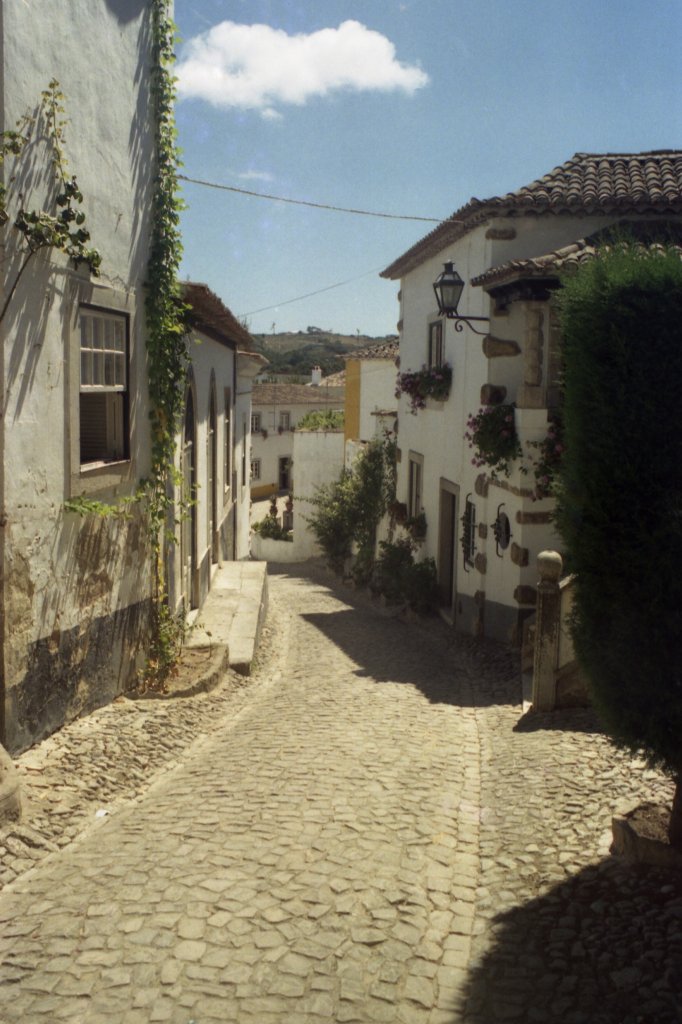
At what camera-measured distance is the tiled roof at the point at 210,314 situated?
30.3ft

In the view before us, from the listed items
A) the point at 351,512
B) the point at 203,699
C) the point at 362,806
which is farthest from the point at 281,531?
the point at 362,806

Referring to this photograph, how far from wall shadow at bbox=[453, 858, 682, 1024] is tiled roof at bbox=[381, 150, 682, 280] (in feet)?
28.7

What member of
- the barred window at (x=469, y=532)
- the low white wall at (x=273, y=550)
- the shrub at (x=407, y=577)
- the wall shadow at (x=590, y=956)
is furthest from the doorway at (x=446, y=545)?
the low white wall at (x=273, y=550)

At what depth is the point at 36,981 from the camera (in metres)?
3.79

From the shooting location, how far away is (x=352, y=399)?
2848 centimetres

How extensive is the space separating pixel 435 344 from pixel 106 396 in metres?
8.76

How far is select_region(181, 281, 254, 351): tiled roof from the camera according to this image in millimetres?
9220

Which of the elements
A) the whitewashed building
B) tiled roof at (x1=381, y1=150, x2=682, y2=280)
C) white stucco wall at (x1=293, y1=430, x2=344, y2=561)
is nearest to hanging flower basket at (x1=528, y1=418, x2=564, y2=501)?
tiled roof at (x1=381, y1=150, x2=682, y2=280)

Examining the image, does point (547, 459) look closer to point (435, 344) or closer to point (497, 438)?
point (497, 438)

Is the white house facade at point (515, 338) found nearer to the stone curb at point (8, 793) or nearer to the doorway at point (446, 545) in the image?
the doorway at point (446, 545)

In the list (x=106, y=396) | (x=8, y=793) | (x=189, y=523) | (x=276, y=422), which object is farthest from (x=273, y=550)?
(x=8, y=793)

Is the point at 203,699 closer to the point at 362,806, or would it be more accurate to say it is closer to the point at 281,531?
the point at 362,806

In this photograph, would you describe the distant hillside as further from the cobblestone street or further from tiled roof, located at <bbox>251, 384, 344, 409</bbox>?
the cobblestone street

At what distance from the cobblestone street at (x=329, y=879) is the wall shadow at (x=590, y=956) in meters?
0.01
